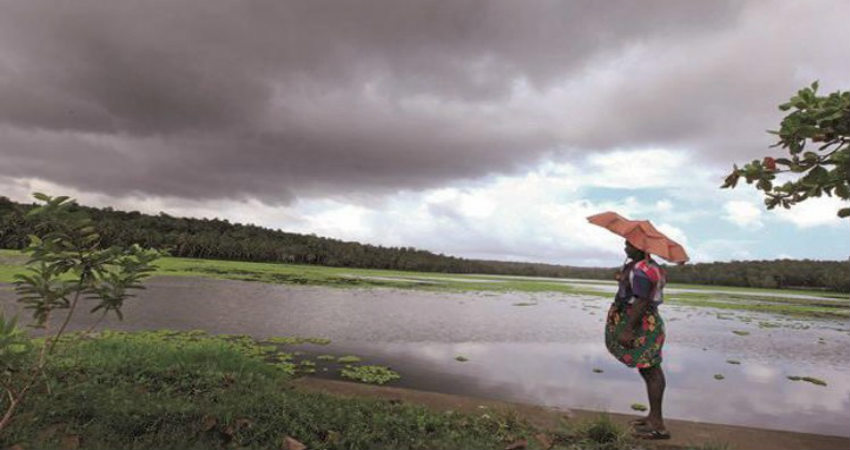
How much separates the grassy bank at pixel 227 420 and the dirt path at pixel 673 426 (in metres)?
0.70

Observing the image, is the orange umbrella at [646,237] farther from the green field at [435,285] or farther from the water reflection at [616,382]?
the green field at [435,285]

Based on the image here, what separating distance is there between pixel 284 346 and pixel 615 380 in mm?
8969

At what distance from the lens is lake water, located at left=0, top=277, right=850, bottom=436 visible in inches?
390

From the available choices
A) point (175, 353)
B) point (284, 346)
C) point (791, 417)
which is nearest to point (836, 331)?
point (791, 417)

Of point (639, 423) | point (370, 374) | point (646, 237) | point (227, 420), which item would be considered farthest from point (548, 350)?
point (227, 420)

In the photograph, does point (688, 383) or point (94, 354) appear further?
point (688, 383)

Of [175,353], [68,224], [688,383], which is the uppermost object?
[68,224]

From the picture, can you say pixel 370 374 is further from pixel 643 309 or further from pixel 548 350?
pixel 548 350

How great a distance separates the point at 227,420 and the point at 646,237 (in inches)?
241

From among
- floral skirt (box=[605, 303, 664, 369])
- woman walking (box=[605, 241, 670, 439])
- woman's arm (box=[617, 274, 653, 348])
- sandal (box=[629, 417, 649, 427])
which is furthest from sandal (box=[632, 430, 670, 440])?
woman's arm (box=[617, 274, 653, 348])

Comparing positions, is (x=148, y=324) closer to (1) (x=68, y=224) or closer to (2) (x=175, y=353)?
(2) (x=175, y=353)

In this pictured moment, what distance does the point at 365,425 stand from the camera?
19.9 ft

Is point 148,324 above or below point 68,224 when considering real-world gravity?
below

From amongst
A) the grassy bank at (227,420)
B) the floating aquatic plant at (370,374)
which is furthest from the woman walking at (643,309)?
the floating aquatic plant at (370,374)
